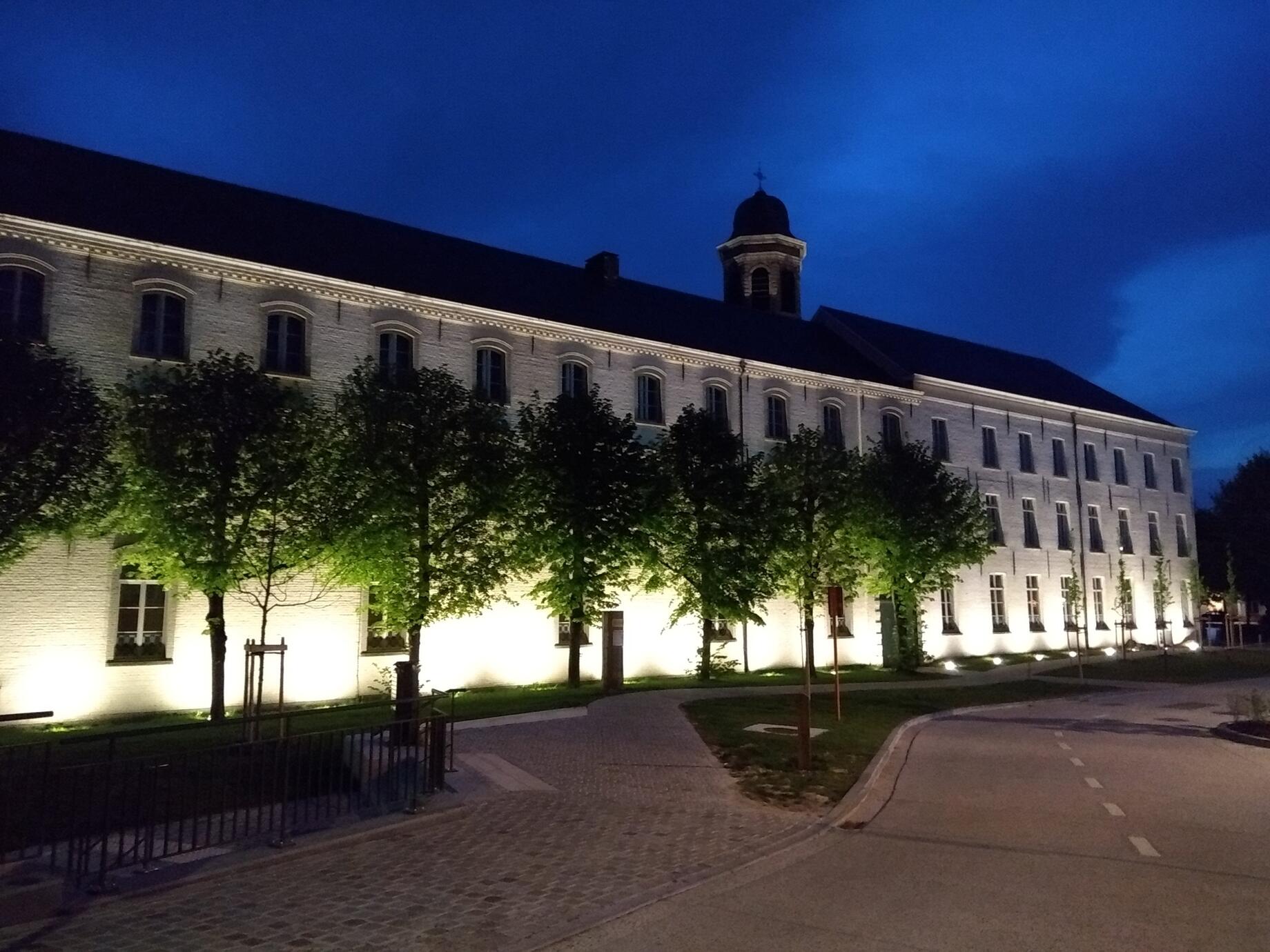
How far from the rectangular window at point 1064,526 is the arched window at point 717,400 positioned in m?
19.1

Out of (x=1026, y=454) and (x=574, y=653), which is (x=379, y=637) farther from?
(x=1026, y=454)

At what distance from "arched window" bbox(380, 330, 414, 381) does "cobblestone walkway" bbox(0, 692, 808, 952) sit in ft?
49.5

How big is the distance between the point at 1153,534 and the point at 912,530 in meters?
23.6

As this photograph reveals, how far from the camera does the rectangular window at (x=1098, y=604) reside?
42.5 metres

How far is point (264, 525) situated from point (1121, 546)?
39537 millimetres

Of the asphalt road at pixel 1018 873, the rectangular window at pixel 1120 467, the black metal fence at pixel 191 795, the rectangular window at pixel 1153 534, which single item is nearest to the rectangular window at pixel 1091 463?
the rectangular window at pixel 1120 467

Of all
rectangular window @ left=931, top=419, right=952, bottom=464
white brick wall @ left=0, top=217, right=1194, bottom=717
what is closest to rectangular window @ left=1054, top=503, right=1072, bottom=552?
white brick wall @ left=0, top=217, right=1194, bottom=717

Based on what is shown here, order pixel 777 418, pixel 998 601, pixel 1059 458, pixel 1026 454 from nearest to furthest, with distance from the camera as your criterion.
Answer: pixel 777 418 → pixel 998 601 → pixel 1026 454 → pixel 1059 458

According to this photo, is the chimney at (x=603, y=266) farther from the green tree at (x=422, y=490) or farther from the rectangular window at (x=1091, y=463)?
the rectangular window at (x=1091, y=463)

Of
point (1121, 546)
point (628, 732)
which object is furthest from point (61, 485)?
point (1121, 546)

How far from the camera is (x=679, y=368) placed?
1184 inches

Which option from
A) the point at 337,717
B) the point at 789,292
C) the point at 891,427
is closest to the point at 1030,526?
the point at 891,427

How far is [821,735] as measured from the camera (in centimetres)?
1527

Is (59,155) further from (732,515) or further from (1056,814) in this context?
(1056,814)
